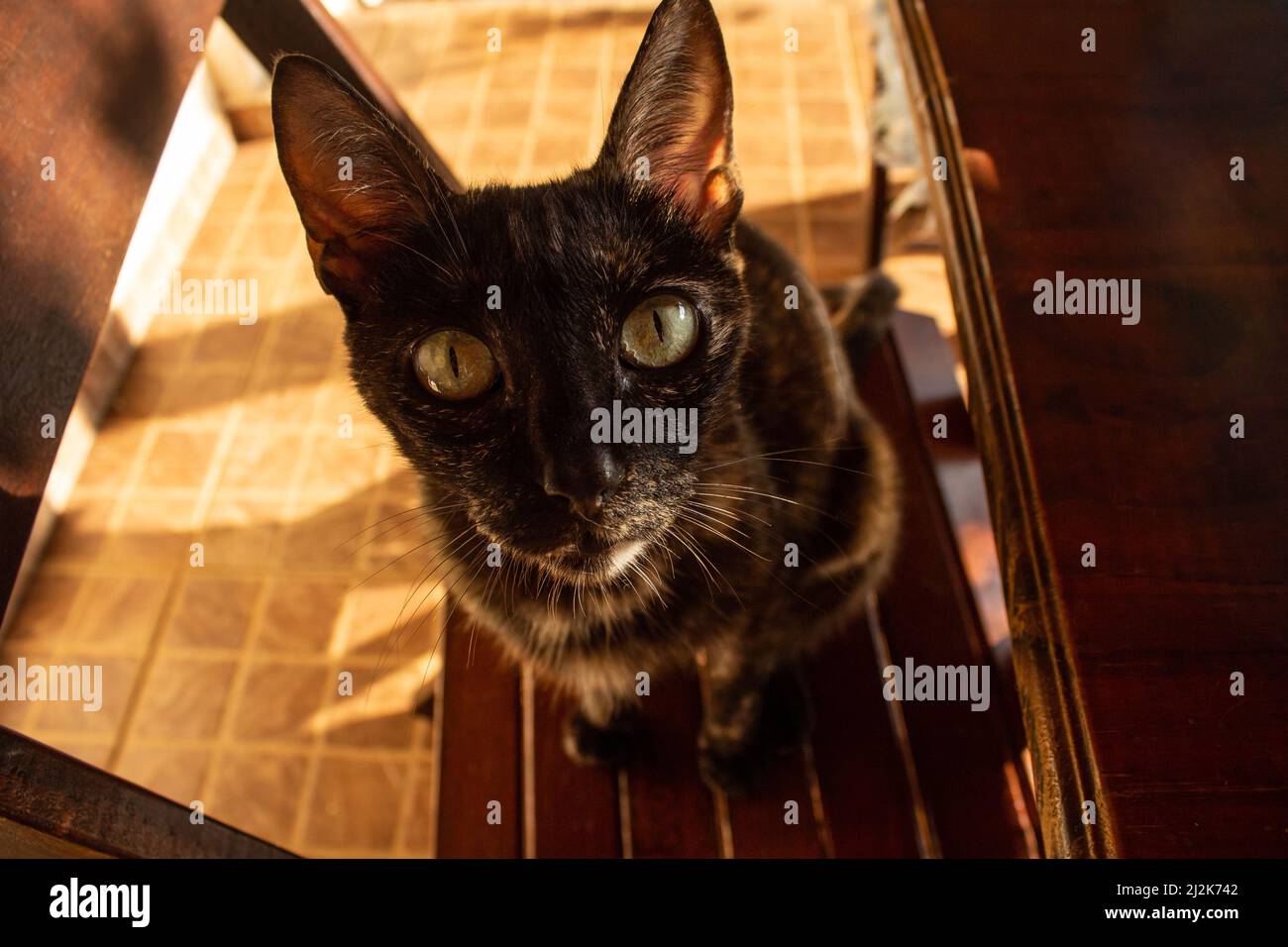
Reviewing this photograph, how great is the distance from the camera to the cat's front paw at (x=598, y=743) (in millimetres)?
1229

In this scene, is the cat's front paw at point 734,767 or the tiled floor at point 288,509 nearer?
the cat's front paw at point 734,767

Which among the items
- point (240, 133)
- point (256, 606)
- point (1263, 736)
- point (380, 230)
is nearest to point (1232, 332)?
point (1263, 736)

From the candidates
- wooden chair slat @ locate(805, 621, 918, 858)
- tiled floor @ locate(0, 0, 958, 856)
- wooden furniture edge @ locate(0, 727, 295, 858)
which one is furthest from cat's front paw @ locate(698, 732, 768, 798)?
wooden furniture edge @ locate(0, 727, 295, 858)

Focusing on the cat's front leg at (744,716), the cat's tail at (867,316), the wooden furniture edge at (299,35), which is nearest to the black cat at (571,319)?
the cat's front leg at (744,716)

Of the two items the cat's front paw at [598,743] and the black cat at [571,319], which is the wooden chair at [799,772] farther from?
the black cat at [571,319]

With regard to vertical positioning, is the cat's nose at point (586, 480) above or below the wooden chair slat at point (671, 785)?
above

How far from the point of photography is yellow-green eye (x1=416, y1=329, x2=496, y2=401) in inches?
30.5

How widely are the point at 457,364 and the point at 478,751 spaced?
2.39ft

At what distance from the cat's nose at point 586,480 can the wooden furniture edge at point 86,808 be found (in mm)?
418

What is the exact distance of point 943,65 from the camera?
1.02m

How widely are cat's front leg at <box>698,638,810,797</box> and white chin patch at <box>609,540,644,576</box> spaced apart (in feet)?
0.97

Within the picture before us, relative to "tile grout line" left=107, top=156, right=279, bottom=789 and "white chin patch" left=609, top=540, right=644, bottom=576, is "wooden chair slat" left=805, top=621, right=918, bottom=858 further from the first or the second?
"tile grout line" left=107, top=156, right=279, bottom=789

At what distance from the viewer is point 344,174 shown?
2.58 ft
